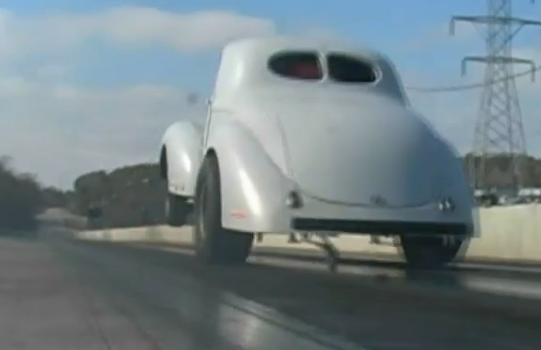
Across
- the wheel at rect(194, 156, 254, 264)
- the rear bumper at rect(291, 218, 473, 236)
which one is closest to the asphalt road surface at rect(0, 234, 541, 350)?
the wheel at rect(194, 156, 254, 264)

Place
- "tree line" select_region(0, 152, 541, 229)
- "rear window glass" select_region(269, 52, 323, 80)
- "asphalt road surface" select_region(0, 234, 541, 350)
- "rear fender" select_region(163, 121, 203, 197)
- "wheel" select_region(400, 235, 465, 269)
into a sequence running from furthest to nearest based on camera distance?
"tree line" select_region(0, 152, 541, 229)
"rear fender" select_region(163, 121, 203, 197)
"rear window glass" select_region(269, 52, 323, 80)
"wheel" select_region(400, 235, 465, 269)
"asphalt road surface" select_region(0, 234, 541, 350)

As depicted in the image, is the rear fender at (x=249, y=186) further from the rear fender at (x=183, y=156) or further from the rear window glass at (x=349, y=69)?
the rear fender at (x=183, y=156)

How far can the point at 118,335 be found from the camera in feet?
30.9

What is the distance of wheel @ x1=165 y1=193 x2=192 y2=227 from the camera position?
19984 mm

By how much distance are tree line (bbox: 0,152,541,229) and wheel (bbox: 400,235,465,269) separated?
159cm

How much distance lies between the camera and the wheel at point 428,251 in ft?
52.7

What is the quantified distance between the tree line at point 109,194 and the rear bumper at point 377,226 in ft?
10.2

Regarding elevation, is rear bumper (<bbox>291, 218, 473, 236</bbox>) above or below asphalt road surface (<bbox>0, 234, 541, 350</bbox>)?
above

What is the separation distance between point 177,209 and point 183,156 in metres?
1.63

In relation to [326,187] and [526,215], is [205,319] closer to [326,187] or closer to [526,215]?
[326,187]


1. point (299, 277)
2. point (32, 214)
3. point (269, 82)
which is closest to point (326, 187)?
point (299, 277)

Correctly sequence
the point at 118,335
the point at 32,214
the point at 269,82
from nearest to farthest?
the point at 118,335
the point at 269,82
the point at 32,214

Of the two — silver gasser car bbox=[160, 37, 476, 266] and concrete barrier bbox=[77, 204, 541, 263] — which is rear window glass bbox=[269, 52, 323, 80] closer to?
silver gasser car bbox=[160, 37, 476, 266]

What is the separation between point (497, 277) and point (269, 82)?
3982 millimetres
